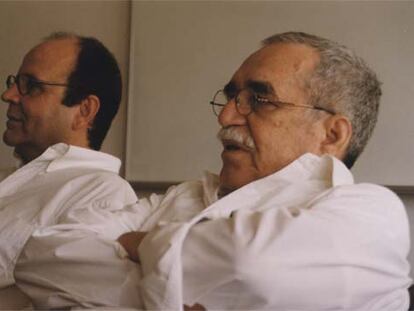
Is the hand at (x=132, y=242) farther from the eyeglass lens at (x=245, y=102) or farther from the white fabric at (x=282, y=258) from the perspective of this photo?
the eyeglass lens at (x=245, y=102)

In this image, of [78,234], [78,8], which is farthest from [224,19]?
[78,234]

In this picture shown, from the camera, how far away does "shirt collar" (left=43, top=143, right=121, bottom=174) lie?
1.65m

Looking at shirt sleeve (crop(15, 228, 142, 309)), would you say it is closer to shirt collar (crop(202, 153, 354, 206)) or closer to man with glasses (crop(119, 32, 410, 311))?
man with glasses (crop(119, 32, 410, 311))

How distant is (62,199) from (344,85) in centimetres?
73

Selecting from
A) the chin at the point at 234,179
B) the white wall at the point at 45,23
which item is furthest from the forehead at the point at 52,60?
the chin at the point at 234,179

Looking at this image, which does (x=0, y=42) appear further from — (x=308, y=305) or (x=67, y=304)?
(x=308, y=305)

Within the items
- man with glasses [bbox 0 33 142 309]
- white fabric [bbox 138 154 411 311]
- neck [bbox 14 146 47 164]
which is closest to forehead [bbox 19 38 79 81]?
man with glasses [bbox 0 33 142 309]

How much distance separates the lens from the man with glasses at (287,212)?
846 millimetres

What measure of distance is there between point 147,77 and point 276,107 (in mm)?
1131

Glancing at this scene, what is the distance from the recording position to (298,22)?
2.13 metres

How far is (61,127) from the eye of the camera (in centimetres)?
179

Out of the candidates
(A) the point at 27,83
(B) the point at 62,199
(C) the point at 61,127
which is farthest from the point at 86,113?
(B) the point at 62,199

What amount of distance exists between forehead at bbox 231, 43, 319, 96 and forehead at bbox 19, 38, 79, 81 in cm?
77

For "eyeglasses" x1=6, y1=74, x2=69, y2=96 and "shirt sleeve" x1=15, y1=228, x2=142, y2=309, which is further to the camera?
"eyeglasses" x1=6, y1=74, x2=69, y2=96
